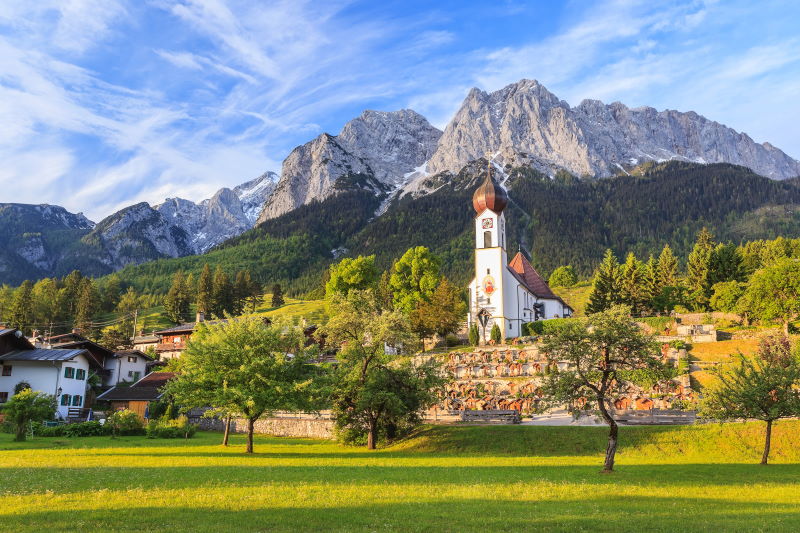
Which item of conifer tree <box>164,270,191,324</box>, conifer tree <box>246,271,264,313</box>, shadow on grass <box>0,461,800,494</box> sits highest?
conifer tree <box>246,271,264,313</box>

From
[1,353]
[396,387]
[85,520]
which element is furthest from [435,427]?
[1,353]

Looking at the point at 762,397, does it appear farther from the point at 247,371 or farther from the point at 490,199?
the point at 490,199

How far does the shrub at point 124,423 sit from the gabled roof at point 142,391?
10766 millimetres

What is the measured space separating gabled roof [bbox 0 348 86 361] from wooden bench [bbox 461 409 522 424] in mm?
36912

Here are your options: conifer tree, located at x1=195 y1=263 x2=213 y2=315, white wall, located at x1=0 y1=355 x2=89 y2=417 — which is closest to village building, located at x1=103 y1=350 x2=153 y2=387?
white wall, located at x1=0 y1=355 x2=89 y2=417

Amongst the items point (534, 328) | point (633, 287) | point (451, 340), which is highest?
point (633, 287)

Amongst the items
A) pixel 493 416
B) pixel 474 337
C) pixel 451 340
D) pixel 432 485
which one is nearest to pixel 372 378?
pixel 493 416

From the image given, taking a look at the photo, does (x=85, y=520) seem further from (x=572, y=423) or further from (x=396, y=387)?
(x=572, y=423)

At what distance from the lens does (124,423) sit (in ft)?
137

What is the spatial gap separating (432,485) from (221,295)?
95.1 m

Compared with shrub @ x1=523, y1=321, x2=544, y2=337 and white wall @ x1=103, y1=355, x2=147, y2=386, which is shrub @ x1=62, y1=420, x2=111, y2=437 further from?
shrub @ x1=523, y1=321, x2=544, y2=337

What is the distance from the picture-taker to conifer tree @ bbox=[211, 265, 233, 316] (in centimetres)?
10675

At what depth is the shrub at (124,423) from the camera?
41.1 meters

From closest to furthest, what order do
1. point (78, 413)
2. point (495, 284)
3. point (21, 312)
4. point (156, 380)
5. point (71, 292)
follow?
point (78, 413) → point (156, 380) → point (495, 284) → point (21, 312) → point (71, 292)
